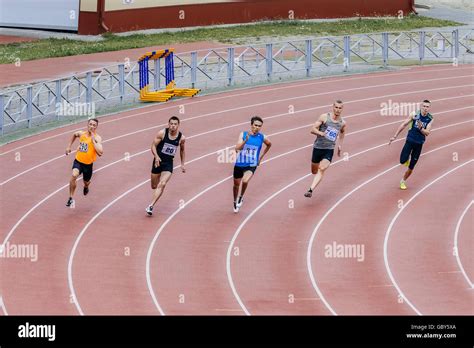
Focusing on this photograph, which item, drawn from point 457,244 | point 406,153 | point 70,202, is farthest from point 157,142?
point 457,244

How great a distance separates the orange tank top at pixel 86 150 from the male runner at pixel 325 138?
3697 mm

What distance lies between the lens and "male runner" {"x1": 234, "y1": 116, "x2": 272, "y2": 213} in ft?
67.0

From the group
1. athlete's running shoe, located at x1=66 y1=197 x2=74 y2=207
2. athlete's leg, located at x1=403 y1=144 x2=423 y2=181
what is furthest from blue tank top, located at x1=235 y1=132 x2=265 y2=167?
athlete's leg, located at x1=403 y1=144 x2=423 y2=181

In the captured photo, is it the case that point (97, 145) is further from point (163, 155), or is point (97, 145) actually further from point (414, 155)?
point (414, 155)

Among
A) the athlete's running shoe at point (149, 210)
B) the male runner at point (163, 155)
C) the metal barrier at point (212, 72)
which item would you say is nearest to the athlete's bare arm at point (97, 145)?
the male runner at point (163, 155)

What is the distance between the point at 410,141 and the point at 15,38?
945 inches

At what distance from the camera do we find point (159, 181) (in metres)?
20.8

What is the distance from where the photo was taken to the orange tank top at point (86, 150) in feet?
68.6

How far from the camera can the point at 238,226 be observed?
2023cm

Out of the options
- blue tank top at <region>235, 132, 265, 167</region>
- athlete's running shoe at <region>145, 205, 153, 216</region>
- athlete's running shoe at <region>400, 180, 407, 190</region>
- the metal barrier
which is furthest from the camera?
the metal barrier

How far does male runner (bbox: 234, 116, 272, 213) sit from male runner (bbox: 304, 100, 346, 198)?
44.0 inches

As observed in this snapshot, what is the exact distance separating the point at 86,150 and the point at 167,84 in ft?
34.2
